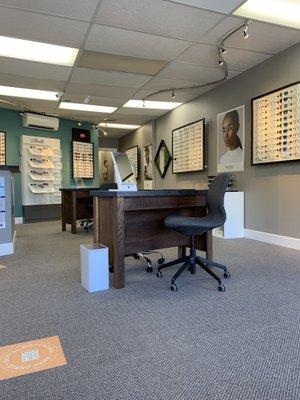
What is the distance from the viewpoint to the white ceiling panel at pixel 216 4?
2.75 m

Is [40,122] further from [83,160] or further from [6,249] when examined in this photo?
[6,249]

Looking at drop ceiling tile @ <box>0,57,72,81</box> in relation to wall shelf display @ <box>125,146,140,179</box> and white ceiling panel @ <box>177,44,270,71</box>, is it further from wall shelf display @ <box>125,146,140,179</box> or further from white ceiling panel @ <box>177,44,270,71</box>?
wall shelf display @ <box>125,146,140,179</box>

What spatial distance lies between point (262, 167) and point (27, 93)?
4.48 m

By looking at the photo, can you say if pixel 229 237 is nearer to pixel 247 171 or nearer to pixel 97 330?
pixel 247 171

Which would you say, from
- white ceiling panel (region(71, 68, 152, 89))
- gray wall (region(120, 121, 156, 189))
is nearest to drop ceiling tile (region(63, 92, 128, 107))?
white ceiling panel (region(71, 68, 152, 89))

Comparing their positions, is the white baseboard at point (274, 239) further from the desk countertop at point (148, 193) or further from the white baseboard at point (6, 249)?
the white baseboard at point (6, 249)

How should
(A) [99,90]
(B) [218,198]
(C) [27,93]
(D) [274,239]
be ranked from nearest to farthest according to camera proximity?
1. (B) [218,198]
2. (D) [274,239]
3. (A) [99,90]
4. (C) [27,93]

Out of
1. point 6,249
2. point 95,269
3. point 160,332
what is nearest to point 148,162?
point 6,249

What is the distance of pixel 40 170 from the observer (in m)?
7.13

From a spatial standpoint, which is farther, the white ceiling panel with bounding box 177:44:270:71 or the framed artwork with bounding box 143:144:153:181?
the framed artwork with bounding box 143:144:153:181

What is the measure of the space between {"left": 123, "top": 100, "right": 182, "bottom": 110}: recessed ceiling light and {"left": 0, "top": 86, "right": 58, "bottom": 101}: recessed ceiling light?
5.07ft

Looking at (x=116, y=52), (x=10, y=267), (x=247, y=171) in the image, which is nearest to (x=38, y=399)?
(x=10, y=267)

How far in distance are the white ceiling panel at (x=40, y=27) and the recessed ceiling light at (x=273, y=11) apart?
5.52 feet

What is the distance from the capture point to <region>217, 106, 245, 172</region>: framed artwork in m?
4.64
